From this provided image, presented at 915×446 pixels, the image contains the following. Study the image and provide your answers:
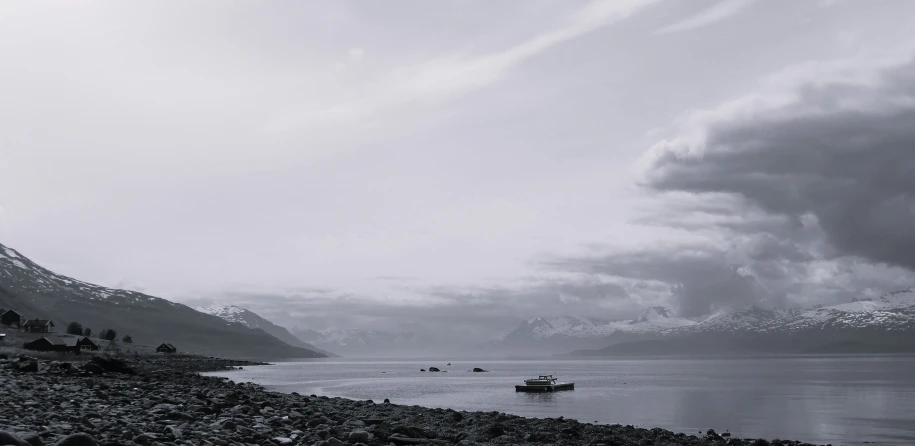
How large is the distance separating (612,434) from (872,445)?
21.6 m

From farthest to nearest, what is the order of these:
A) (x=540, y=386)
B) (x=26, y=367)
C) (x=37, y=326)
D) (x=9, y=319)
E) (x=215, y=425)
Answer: (x=9, y=319)
(x=37, y=326)
(x=540, y=386)
(x=26, y=367)
(x=215, y=425)

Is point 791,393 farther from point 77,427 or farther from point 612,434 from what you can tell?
point 77,427

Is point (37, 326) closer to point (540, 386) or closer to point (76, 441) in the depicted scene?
point (540, 386)

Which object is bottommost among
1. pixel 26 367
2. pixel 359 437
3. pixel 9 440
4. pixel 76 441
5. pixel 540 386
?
pixel 540 386

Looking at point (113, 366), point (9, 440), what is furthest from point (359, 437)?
point (113, 366)

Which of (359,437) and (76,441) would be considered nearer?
(76,441)

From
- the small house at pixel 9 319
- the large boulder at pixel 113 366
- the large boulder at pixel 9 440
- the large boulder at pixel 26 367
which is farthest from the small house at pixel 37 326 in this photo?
the large boulder at pixel 9 440

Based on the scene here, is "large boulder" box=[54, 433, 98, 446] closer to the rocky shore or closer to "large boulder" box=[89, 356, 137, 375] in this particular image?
the rocky shore

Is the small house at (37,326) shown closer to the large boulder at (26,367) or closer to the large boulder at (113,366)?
the large boulder at (113,366)

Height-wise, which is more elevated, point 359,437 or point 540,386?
point 359,437

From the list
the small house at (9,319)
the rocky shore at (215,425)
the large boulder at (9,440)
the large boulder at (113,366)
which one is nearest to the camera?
the large boulder at (9,440)

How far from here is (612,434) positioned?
153 feet

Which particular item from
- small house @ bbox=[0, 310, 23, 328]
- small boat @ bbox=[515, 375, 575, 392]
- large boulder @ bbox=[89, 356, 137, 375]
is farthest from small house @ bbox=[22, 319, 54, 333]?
small boat @ bbox=[515, 375, 575, 392]

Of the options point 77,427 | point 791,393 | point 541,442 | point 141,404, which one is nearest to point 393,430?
point 541,442
